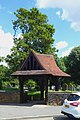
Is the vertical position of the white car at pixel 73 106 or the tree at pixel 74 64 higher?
the tree at pixel 74 64

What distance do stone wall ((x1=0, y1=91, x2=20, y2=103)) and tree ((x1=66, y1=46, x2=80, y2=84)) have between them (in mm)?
22694

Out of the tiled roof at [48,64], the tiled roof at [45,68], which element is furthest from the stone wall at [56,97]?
the tiled roof at [48,64]

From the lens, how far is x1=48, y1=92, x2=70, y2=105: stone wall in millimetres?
30002

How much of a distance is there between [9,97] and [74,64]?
964 inches

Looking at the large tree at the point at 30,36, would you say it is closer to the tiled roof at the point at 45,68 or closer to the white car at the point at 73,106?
the tiled roof at the point at 45,68

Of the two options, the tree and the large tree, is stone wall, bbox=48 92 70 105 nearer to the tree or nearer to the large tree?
the large tree

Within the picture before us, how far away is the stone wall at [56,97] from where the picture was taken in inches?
1181

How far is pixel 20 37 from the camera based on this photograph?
47.2m

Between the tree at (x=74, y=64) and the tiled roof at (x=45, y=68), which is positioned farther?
the tree at (x=74, y=64)

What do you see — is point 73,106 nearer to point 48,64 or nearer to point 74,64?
point 48,64

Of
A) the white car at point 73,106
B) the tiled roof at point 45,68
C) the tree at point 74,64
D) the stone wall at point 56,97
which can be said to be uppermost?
the tree at point 74,64

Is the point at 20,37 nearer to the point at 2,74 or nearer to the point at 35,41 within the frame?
the point at 35,41

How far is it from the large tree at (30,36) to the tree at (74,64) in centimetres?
920

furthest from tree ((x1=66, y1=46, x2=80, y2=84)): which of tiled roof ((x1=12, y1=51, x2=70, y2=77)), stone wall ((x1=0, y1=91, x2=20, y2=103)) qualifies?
stone wall ((x1=0, y1=91, x2=20, y2=103))
